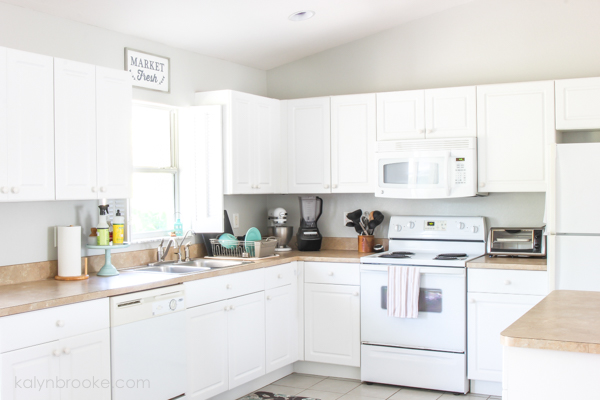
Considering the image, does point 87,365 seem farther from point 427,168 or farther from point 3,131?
point 427,168

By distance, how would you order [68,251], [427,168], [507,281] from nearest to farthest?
[68,251] → [507,281] → [427,168]

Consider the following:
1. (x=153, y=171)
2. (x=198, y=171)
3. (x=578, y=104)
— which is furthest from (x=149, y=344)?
(x=578, y=104)

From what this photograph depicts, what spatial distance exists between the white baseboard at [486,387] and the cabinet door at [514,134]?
1291mm

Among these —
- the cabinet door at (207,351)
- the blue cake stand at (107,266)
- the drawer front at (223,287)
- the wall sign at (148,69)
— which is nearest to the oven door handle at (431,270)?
the drawer front at (223,287)

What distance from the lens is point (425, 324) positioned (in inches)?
157

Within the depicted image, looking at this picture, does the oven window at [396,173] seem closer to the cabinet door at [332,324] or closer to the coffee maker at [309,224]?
the coffee maker at [309,224]

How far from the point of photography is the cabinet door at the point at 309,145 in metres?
4.63

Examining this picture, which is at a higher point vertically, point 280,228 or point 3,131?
point 3,131

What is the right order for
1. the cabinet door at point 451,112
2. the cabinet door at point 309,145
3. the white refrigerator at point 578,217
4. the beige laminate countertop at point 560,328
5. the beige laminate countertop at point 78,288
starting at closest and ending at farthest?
1. the beige laminate countertop at point 560,328
2. the beige laminate countertop at point 78,288
3. the white refrigerator at point 578,217
4. the cabinet door at point 451,112
5. the cabinet door at point 309,145

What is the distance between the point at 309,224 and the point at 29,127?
242 cm

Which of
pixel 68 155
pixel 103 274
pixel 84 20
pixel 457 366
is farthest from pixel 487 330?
pixel 84 20

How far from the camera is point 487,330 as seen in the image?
12.6 feet

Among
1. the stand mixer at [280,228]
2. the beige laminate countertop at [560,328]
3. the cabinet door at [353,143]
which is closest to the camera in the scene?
the beige laminate countertop at [560,328]

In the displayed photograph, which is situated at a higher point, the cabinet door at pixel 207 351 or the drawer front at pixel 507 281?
the drawer front at pixel 507 281
